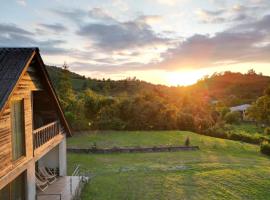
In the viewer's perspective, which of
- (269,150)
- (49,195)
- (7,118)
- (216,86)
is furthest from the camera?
(216,86)

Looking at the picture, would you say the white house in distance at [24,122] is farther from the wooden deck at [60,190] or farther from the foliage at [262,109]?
the foliage at [262,109]

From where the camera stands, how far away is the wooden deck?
15188 mm

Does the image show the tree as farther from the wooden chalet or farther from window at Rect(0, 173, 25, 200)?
window at Rect(0, 173, 25, 200)

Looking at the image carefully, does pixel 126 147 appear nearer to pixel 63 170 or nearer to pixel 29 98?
pixel 63 170

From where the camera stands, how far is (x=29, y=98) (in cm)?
1280

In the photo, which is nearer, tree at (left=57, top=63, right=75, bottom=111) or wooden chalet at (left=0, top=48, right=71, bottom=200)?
wooden chalet at (left=0, top=48, right=71, bottom=200)

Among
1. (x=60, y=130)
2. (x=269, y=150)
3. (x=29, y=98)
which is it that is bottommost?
(x=269, y=150)

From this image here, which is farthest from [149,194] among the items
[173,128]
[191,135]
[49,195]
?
[173,128]

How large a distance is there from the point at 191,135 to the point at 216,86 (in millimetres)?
139960

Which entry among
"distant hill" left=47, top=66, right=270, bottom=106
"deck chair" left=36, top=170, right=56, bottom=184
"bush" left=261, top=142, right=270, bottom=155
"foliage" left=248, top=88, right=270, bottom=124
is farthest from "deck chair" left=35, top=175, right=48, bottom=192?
"foliage" left=248, top=88, right=270, bottom=124

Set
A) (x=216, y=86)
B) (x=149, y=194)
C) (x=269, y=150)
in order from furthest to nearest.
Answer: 1. (x=216, y=86)
2. (x=269, y=150)
3. (x=149, y=194)

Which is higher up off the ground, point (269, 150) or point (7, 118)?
point (7, 118)

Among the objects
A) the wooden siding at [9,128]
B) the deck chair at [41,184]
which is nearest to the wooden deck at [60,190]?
the deck chair at [41,184]

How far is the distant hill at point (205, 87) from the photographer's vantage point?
81.7 meters
